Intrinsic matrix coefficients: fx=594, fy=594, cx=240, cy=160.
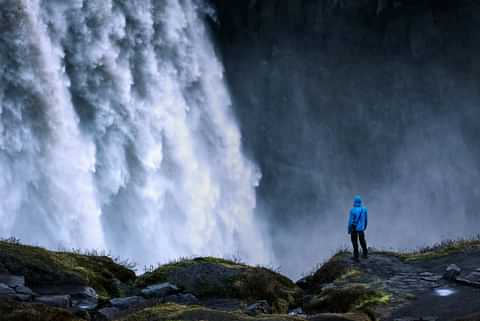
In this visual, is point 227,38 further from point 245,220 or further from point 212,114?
point 245,220

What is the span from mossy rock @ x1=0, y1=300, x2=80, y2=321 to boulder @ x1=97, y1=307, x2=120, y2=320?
1.97 metres

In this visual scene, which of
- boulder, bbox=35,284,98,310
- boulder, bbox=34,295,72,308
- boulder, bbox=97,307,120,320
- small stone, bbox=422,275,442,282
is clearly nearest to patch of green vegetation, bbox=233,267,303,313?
small stone, bbox=422,275,442,282

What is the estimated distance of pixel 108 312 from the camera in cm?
937

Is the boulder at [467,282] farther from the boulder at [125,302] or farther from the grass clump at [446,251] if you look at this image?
the boulder at [125,302]

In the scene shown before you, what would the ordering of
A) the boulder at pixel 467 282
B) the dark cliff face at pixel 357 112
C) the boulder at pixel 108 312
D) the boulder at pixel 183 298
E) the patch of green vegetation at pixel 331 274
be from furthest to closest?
the dark cliff face at pixel 357 112
the patch of green vegetation at pixel 331 274
the boulder at pixel 467 282
the boulder at pixel 183 298
the boulder at pixel 108 312

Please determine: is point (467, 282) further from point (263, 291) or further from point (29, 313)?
point (29, 313)

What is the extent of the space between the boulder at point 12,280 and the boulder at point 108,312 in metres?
1.50

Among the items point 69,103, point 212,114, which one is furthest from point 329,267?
point 212,114

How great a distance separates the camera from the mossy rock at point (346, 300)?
11.5m

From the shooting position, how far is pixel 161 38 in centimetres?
4000

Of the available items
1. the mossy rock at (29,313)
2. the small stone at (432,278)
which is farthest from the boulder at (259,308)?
the small stone at (432,278)

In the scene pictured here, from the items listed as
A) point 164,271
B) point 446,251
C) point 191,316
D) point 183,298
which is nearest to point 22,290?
point 183,298

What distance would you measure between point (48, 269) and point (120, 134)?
24.8m

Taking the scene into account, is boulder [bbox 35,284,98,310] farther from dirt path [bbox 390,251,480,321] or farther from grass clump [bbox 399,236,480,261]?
grass clump [bbox 399,236,480,261]
